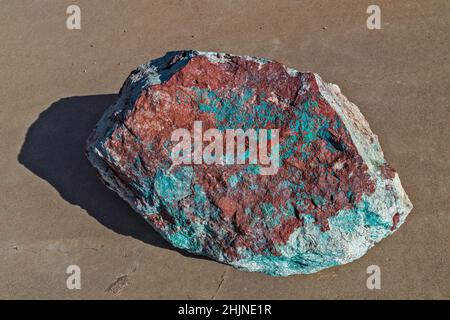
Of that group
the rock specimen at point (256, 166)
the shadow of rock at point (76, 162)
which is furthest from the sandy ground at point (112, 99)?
the rock specimen at point (256, 166)

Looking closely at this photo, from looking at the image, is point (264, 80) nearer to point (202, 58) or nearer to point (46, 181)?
point (202, 58)

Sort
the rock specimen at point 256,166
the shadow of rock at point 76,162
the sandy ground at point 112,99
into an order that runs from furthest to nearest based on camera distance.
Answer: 1. the shadow of rock at point 76,162
2. the sandy ground at point 112,99
3. the rock specimen at point 256,166

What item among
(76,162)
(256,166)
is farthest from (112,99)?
(256,166)

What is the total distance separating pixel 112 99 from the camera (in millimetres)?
5465

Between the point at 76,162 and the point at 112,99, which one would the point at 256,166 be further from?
the point at 112,99

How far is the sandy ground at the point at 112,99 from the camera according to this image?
4363 mm

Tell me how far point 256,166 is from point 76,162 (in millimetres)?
2197

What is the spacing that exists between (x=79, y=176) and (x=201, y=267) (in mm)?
1596

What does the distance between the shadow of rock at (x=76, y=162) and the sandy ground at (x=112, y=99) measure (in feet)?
0.04

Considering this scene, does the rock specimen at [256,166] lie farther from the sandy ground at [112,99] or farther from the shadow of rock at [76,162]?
the shadow of rock at [76,162]

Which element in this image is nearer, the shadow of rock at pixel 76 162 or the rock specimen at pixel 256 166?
the rock specimen at pixel 256 166

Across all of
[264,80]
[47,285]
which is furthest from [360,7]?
[47,285]

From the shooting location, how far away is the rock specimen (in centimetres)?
373

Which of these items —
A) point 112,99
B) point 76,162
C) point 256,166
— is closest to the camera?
point 256,166
